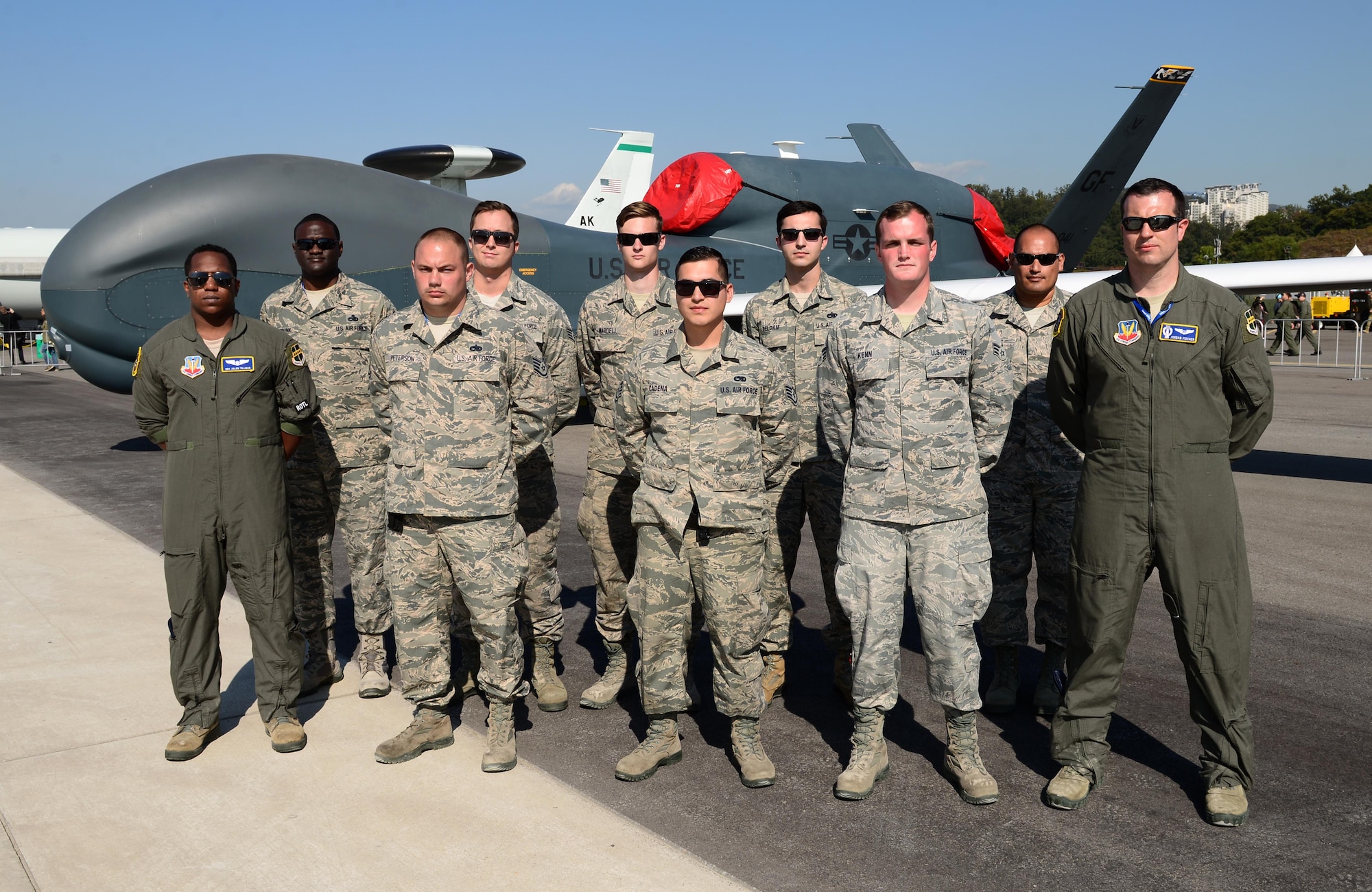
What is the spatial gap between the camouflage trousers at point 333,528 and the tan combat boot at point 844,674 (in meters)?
2.06

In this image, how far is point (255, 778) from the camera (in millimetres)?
3586

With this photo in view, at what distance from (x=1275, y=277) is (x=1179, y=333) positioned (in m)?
8.16

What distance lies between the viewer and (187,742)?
12.3 ft

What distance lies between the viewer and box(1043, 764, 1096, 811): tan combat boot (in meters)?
3.33

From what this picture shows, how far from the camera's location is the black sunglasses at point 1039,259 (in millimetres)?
4234

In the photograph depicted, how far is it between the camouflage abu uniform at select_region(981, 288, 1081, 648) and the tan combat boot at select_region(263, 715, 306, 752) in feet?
9.32

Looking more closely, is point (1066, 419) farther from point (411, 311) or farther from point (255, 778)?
point (255, 778)

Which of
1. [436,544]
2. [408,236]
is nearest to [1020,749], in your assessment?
[436,544]

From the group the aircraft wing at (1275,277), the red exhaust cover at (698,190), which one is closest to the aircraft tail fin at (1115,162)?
the aircraft wing at (1275,277)

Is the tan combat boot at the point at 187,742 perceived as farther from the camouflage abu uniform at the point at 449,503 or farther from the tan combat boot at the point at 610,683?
the tan combat boot at the point at 610,683

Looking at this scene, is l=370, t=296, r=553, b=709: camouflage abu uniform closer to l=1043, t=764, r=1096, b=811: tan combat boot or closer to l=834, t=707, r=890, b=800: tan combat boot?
l=834, t=707, r=890, b=800: tan combat boot

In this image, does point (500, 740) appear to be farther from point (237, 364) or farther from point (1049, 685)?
point (1049, 685)

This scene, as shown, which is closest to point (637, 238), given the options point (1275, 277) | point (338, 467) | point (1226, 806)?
point (338, 467)

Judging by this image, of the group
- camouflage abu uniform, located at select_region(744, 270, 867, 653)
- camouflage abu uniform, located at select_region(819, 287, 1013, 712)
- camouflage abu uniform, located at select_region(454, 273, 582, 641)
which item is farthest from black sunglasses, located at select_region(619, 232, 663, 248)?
camouflage abu uniform, located at select_region(819, 287, 1013, 712)
